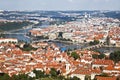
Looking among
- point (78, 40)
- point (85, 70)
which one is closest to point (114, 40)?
point (78, 40)

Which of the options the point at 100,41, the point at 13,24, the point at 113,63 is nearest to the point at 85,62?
the point at 113,63

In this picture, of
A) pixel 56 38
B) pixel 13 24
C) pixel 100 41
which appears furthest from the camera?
pixel 13 24

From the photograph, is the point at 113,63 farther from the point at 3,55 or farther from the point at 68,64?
the point at 3,55

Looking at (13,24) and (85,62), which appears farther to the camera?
(13,24)

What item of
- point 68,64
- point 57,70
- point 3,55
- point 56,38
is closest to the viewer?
point 57,70

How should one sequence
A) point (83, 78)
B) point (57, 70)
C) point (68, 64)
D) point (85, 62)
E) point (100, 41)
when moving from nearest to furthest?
point (83, 78), point (57, 70), point (68, 64), point (85, 62), point (100, 41)

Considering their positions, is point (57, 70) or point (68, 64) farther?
point (68, 64)

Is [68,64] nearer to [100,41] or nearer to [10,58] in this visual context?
[10,58]

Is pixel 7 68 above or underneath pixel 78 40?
above

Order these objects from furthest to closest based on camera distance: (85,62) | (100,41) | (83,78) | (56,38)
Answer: (56,38) < (100,41) < (85,62) < (83,78)
